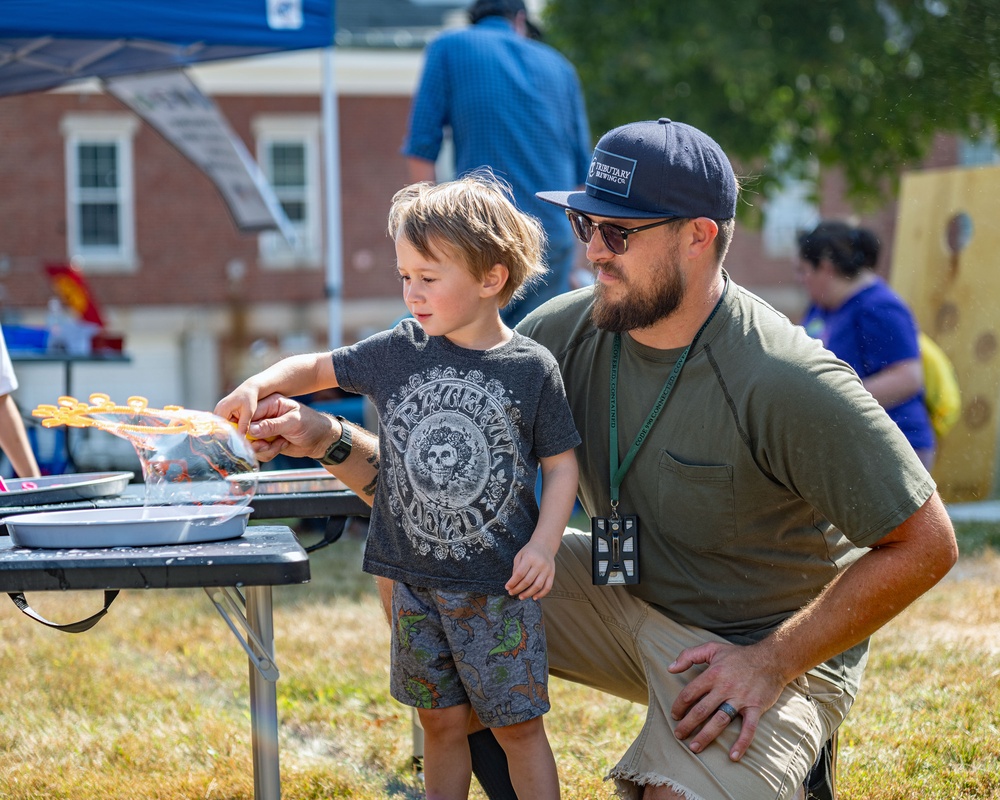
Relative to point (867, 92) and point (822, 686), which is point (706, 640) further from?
point (867, 92)

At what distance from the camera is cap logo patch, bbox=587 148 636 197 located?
239cm

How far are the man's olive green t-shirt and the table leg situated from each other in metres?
0.76

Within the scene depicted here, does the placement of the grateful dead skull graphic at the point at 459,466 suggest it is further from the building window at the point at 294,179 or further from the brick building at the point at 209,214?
the building window at the point at 294,179

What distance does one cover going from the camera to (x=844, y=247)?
17.9ft

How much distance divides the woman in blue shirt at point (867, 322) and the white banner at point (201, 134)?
16.4ft

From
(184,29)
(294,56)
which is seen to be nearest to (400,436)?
(184,29)

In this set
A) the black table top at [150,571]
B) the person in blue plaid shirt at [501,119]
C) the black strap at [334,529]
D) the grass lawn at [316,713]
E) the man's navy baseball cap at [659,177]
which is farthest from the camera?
the person in blue plaid shirt at [501,119]

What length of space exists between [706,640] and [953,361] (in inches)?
241

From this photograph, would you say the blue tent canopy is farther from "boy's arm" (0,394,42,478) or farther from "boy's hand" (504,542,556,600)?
"boy's hand" (504,542,556,600)

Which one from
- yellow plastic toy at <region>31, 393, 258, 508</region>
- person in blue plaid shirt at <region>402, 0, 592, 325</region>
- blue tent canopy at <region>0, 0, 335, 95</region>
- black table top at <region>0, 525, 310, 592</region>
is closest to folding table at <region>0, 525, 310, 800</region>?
black table top at <region>0, 525, 310, 592</region>

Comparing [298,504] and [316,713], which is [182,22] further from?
[298,504]

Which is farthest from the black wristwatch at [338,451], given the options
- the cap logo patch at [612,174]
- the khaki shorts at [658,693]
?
the cap logo patch at [612,174]

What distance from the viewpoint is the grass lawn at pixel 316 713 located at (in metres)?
3.02

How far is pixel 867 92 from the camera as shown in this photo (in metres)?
13.1
